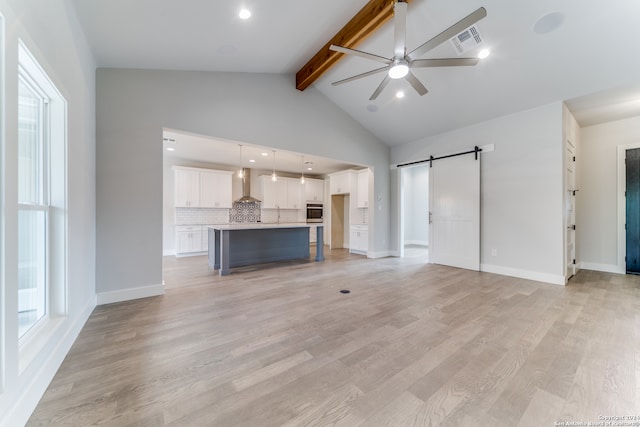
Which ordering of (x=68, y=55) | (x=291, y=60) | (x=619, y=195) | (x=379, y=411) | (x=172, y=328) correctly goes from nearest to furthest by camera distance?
(x=379, y=411) < (x=68, y=55) < (x=172, y=328) < (x=291, y=60) < (x=619, y=195)

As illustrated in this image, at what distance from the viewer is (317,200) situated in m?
8.85

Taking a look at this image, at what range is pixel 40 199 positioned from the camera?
1876 millimetres

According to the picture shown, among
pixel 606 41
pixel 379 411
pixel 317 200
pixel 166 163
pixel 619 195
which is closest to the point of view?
pixel 379 411

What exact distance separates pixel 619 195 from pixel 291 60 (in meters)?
6.38

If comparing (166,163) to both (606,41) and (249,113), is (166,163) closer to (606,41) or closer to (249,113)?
(249,113)

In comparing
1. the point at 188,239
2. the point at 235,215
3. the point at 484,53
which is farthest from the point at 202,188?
the point at 484,53

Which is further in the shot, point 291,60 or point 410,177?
point 410,177

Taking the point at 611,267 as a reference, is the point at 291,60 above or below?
above

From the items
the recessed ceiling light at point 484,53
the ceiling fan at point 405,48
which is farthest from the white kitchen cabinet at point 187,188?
the recessed ceiling light at point 484,53

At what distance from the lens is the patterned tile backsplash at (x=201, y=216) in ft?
22.1

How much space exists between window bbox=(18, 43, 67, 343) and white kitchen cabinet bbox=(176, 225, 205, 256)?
187 inches

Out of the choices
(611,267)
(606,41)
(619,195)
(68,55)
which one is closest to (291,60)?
(68,55)

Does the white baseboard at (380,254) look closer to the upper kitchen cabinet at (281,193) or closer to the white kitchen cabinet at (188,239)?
the upper kitchen cabinet at (281,193)

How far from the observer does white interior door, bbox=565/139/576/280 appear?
397 cm
